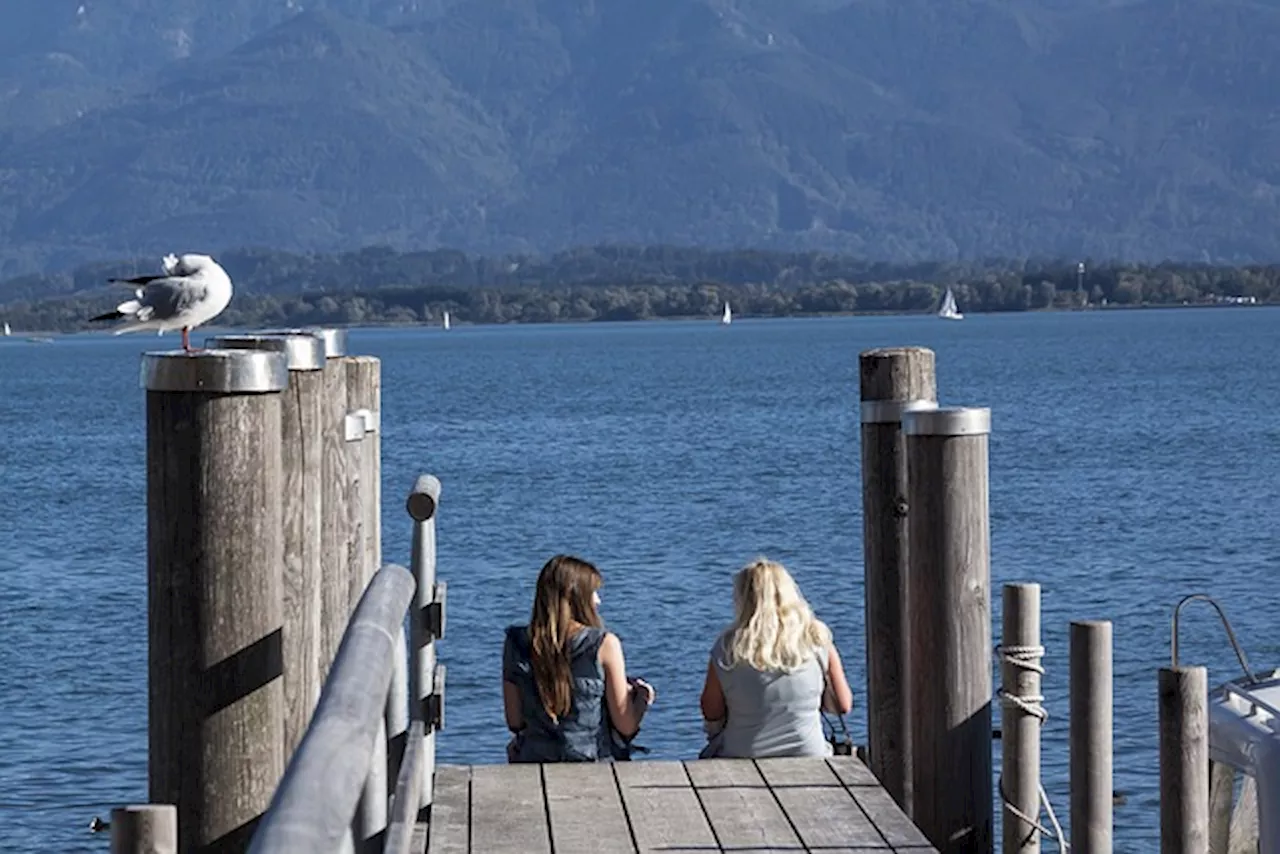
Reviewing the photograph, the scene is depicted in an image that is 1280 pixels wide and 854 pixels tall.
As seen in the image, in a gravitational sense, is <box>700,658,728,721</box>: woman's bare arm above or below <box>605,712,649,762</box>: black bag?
above

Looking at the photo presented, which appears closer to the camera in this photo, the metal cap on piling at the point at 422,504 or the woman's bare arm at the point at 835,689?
the metal cap on piling at the point at 422,504

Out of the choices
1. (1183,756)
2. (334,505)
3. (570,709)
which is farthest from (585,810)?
(1183,756)

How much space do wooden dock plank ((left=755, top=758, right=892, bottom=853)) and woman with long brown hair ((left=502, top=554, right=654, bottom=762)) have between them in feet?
2.05

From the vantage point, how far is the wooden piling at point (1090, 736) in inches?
276

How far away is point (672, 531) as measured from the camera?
36.8m

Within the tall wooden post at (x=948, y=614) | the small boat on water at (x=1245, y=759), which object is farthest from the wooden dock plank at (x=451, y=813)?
the small boat on water at (x=1245, y=759)

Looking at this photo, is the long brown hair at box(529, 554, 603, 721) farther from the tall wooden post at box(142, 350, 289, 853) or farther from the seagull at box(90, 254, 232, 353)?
the tall wooden post at box(142, 350, 289, 853)

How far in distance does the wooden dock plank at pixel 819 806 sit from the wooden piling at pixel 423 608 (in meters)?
1.13

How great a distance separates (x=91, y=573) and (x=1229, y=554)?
15.8 m

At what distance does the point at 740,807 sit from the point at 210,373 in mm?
3394

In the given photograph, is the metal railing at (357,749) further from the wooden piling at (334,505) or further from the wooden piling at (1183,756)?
the wooden piling at (1183,756)

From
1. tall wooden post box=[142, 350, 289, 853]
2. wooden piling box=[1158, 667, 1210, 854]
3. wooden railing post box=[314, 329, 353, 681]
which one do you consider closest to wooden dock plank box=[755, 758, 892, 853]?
wooden piling box=[1158, 667, 1210, 854]

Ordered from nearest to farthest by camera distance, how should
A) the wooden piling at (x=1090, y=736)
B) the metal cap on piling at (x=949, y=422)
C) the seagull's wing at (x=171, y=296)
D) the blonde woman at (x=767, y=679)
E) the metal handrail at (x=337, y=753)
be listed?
the metal handrail at (x=337, y=753) → the seagull's wing at (x=171, y=296) → the wooden piling at (x=1090, y=736) → the metal cap on piling at (x=949, y=422) → the blonde woman at (x=767, y=679)

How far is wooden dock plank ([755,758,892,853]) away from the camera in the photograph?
689 centimetres
